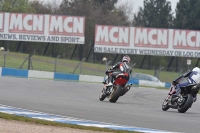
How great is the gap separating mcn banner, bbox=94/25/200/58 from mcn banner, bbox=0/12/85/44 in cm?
184

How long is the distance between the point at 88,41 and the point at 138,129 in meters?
58.0

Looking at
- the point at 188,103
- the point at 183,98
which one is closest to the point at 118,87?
the point at 183,98

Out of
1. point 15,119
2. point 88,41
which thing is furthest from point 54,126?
point 88,41

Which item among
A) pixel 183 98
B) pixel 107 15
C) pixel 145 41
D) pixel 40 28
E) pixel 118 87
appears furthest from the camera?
pixel 107 15

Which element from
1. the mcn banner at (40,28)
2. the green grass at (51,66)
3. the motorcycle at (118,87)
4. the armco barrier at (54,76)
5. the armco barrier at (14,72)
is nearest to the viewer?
the motorcycle at (118,87)

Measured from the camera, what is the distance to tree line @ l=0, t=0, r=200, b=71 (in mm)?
62909

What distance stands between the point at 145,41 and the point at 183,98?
3363 cm

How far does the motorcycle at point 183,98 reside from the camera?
620 inches

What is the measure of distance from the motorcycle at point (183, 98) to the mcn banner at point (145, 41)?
3214 centimetres

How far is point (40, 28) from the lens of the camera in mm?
47500

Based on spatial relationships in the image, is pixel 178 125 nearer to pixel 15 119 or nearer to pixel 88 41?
pixel 15 119

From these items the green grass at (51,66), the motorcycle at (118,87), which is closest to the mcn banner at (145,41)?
the green grass at (51,66)

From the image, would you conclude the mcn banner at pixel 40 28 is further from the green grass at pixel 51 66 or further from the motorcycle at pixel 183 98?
the motorcycle at pixel 183 98

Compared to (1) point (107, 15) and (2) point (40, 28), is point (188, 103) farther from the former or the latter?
(1) point (107, 15)
